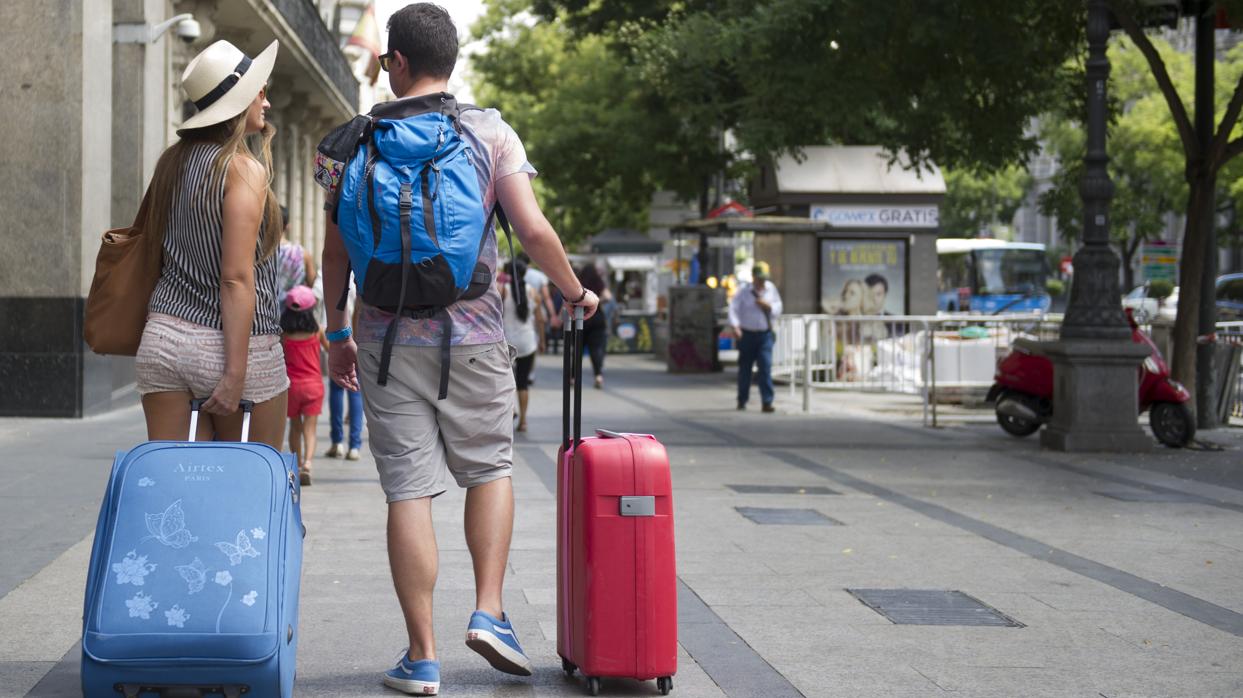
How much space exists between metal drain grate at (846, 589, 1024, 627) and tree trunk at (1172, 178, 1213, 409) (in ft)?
30.5

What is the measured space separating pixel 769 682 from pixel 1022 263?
55283 millimetres

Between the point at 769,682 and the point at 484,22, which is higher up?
the point at 484,22

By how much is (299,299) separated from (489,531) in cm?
567

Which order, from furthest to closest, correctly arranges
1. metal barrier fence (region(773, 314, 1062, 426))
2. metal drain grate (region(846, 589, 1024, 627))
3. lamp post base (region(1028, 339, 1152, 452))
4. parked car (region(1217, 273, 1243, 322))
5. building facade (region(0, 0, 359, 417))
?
parked car (region(1217, 273, 1243, 322))
metal barrier fence (region(773, 314, 1062, 426))
building facade (region(0, 0, 359, 417))
lamp post base (region(1028, 339, 1152, 452))
metal drain grate (region(846, 589, 1024, 627))

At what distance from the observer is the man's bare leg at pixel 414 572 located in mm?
4590

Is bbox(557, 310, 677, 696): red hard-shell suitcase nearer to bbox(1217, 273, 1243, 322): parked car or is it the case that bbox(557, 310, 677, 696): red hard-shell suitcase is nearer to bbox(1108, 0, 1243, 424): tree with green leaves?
bbox(1108, 0, 1243, 424): tree with green leaves

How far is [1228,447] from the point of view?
14.2 m

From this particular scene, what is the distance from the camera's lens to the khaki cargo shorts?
181 inches

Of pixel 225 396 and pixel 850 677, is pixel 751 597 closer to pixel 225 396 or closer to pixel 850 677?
pixel 850 677

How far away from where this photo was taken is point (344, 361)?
197 inches

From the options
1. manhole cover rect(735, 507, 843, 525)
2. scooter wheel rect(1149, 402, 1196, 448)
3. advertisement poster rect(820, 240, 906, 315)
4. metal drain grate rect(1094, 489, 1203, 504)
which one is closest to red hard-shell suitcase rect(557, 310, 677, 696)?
manhole cover rect(735, 507, 843, 525)

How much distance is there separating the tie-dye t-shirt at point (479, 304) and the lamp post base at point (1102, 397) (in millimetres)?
9535

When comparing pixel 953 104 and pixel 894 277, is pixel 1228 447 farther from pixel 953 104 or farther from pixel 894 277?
pixel 894 277

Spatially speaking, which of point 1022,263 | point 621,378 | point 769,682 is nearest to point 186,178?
point 769,682
